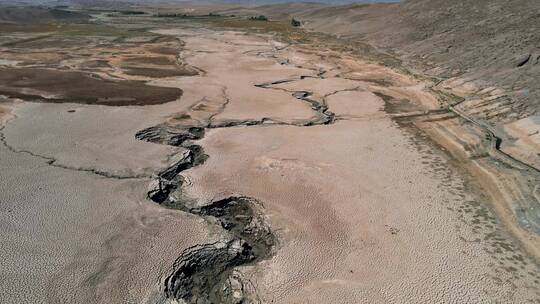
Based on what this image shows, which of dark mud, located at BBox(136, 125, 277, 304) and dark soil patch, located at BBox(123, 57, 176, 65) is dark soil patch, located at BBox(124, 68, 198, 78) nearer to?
dark soil patch, located at BBox(123, 57, 176, 65)

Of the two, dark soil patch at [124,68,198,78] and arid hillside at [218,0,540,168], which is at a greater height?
arid hillside at [218,0,540,168]

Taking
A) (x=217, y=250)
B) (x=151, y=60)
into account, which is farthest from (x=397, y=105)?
(x=151, y=60)

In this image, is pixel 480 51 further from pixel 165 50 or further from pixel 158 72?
pixel 165 50

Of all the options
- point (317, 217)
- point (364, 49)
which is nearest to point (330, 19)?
point (364, 49)

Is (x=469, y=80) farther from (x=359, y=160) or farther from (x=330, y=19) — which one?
(x=330, y=19)

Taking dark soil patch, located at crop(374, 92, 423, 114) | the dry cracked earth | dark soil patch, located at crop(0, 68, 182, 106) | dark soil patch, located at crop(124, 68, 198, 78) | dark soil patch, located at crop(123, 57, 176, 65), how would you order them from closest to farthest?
the dry cracked earth, dark soil patch, located at crop(0, 68, 182, 106), dark soil patch, located at crop(374, 92, 423, 114), dark soil patch, located at crop(124, 68, 198, 78), dark soil patch, located at crop(123, 57, 176, 65)

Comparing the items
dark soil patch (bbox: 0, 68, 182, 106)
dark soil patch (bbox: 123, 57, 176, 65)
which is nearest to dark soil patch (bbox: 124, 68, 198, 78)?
dark soil patch (bbox: 0, 68, 182, 106)
